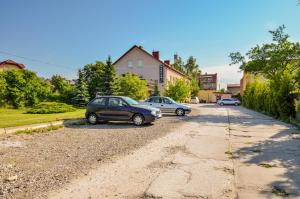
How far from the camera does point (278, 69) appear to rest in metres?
25.2

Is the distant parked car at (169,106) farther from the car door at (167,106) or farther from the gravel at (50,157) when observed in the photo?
the gravel at (50,157)

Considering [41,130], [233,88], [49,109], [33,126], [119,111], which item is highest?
[233,88]

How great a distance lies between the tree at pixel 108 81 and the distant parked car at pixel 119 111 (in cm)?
1821

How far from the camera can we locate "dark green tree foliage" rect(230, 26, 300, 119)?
64.7 ft

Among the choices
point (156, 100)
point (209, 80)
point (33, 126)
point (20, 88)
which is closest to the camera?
point (33, 126)

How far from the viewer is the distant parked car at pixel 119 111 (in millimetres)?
15258

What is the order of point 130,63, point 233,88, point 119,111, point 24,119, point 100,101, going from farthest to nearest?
point 233,88 → point 130,63 → point 24,119 → point 100,101 → point 119,111

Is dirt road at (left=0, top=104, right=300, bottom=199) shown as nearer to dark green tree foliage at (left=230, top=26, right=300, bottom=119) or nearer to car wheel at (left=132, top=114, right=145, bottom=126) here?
car wheel at (left=132, top=114, right=145, bottom=126)

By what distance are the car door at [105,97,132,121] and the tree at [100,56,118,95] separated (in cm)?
1849

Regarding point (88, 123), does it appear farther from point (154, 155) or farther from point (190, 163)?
point (190, 163)

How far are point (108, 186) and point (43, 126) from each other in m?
9.56

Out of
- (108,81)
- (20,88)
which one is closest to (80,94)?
(108,81)

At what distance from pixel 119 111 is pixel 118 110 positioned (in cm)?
8

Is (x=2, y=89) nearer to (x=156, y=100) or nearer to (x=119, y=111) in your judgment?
(x=156, y=100)
